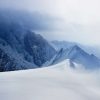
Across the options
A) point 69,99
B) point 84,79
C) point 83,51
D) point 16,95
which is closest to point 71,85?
point 84,79

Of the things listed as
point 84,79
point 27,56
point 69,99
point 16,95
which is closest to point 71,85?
point 84,79

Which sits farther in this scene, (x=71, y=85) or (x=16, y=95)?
(x=71, y=85)

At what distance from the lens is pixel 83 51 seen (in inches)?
216

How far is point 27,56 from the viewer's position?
24.7 metres

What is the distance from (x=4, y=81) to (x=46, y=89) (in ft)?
1.56

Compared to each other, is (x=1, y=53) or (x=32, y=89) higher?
(x=32, y=89)

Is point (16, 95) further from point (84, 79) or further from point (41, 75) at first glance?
point (84, 79)

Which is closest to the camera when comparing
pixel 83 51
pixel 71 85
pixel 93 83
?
pixel 71 85

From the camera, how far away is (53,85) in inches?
117

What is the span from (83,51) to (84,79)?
→ 6.89 ft

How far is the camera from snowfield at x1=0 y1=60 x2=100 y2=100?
2.51 meters

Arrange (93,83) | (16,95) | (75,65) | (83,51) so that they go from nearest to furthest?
(16,95)
(93,83)
(75,65)
(83,51)

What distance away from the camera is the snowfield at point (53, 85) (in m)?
2.51

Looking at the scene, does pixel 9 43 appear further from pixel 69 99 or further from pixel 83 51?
pixel 69 99
